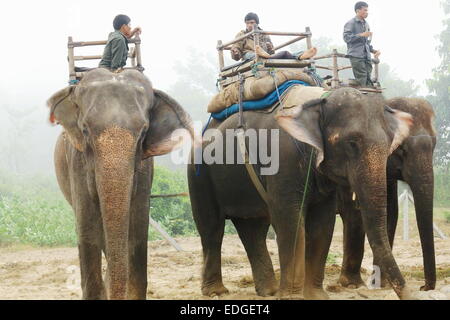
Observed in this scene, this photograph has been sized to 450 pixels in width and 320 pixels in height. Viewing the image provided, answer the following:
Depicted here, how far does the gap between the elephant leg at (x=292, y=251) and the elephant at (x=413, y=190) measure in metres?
0.62

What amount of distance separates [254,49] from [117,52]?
1.87 m

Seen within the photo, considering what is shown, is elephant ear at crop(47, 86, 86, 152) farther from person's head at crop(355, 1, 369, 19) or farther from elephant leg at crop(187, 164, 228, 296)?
person's head at crop(355, 1, 369, 19)

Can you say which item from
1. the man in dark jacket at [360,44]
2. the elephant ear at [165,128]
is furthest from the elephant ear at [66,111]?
the man in dark jacket at [360,44]

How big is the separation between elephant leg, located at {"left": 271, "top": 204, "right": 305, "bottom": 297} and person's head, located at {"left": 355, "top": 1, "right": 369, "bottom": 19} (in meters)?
3.28

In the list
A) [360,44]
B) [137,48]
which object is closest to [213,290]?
[137,48]

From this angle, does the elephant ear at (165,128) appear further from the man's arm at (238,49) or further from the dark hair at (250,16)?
the dark hair at (250,16)

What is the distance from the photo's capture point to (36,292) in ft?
28.1

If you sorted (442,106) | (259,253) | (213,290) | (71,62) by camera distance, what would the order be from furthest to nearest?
(442,106)
(259,253)
(213,290)
(71,62)

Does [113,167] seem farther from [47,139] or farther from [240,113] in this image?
[47,139]

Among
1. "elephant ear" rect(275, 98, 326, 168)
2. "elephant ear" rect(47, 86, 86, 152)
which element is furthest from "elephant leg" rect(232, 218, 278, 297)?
"elephant ear" rect(47, 86, 86, 152)

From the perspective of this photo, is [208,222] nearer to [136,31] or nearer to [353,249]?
[353,249]

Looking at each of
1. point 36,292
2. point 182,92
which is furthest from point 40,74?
point 36,292

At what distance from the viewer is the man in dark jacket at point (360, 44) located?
8750 mm

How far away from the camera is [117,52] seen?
655 centimetres
